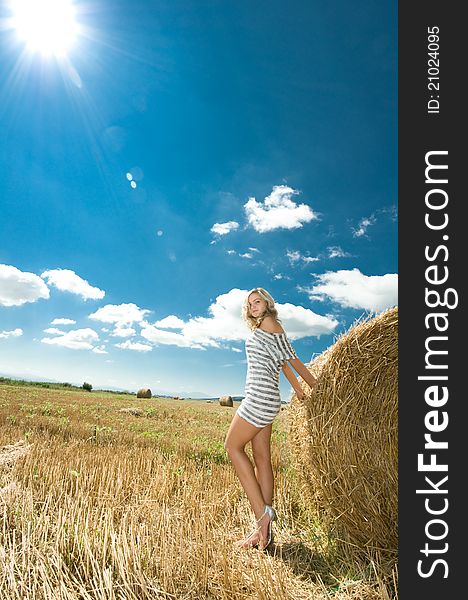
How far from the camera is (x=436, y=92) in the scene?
3.02 metres

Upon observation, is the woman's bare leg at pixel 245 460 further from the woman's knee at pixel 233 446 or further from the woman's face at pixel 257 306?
the woman's face at pixel 257 306

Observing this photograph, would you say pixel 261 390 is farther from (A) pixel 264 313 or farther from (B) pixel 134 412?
(B) pixel 134 412

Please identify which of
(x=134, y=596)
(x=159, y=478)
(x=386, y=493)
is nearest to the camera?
(x=134, y=596)

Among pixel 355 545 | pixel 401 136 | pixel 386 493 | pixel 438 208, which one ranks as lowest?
pixel 355 545

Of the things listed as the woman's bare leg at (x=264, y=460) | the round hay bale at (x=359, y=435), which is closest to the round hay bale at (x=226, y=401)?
the woman's bare leg at (x=264, y=460)

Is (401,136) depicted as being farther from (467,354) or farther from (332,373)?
(332,373)

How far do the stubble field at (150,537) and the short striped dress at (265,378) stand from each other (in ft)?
1.73

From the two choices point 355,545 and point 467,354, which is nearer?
point 467,354

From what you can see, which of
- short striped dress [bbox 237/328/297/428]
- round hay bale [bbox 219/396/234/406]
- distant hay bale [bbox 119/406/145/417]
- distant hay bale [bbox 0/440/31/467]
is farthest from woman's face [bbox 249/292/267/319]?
round hay bale [bbox 219/396/234/406]

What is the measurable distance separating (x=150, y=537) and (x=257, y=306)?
2027mm

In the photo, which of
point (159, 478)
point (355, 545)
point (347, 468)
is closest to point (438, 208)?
point (347, 468)

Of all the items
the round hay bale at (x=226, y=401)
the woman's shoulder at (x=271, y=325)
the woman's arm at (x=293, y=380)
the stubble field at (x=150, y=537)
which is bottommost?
the stubble field at (x=150, y=537)

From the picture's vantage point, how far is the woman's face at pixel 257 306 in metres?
4.38

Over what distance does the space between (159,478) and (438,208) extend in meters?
4.24
